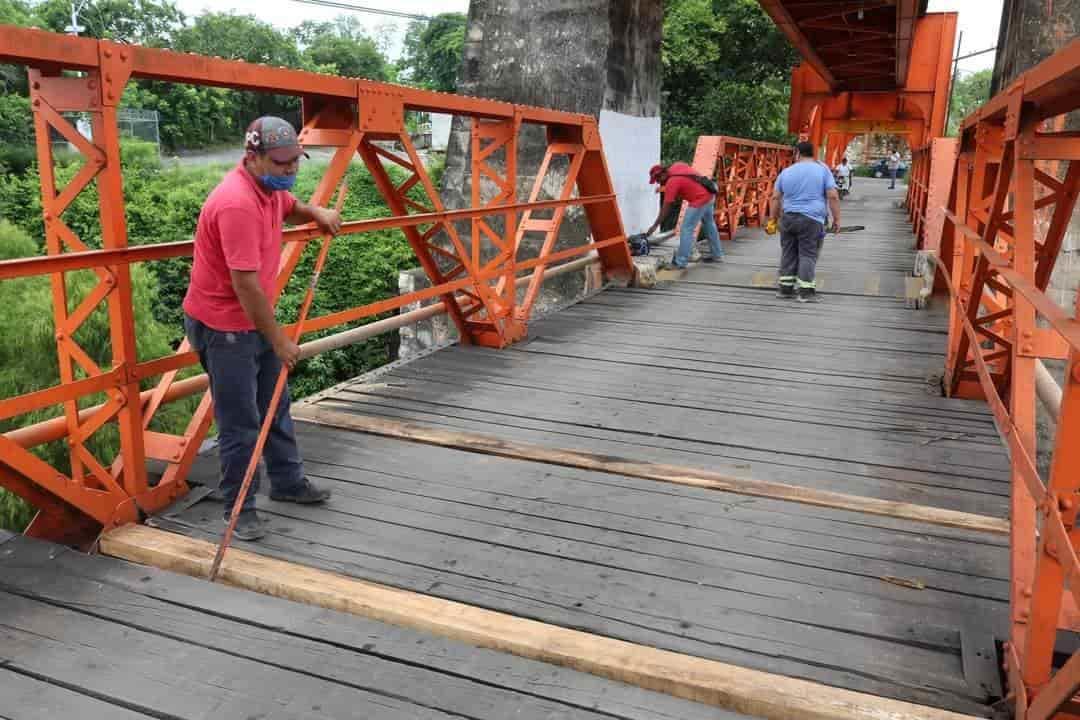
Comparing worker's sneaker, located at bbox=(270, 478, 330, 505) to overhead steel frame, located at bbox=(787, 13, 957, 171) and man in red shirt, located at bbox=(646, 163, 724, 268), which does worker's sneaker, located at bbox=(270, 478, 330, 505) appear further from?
overhead steel frame, located at bbox=(787, 13, 957, 171)

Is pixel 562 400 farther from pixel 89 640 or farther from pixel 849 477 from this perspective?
pixel 89 640

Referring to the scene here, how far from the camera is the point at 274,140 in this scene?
3293mm

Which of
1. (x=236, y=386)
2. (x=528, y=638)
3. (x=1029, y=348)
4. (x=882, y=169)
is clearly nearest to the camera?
(x=528, y=638)

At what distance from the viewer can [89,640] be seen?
2.88 metres

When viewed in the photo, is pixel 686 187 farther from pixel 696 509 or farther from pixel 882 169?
pixel 882 169

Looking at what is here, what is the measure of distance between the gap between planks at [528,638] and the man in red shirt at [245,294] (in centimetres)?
34

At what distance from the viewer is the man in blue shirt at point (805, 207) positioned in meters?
9.01

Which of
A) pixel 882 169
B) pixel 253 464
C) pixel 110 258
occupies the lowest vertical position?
pixel 253 464

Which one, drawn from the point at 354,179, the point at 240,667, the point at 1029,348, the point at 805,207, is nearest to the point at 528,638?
the point at 240,667

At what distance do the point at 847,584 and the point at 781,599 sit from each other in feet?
1.02

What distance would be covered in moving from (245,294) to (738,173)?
15.1 m

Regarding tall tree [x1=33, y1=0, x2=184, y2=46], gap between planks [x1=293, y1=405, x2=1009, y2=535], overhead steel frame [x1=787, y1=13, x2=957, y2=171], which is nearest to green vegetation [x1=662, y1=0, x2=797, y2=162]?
overhead steel frame [x1=787, y1=13, x2=957, y2=171]

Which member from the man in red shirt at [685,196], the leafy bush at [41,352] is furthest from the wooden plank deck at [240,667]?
the leafy bush at [41,352]

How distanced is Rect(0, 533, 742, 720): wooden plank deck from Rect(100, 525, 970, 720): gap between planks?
4 centimetres
